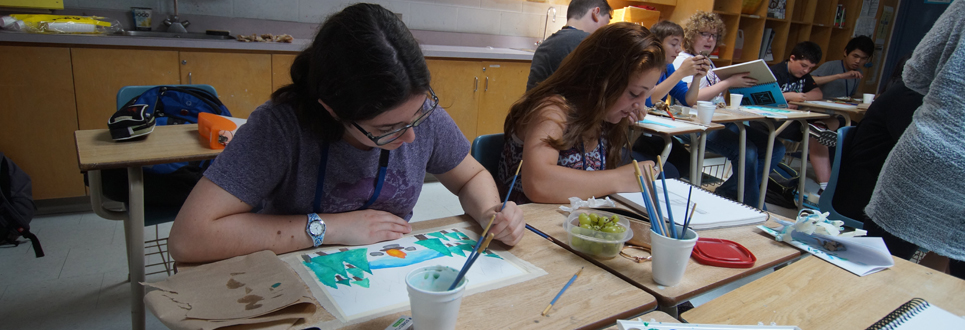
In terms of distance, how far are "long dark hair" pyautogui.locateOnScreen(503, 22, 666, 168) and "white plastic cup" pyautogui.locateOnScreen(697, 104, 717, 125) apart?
1.41 metres

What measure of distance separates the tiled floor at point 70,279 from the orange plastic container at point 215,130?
0.66m

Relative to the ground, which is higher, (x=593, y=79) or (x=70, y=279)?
(x=593, y=79)

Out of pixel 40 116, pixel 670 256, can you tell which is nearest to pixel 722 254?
pixel 670 256

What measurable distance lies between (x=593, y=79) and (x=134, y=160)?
4.25 ft

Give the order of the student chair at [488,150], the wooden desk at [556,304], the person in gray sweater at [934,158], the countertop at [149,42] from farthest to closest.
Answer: the countertop at [149,42] → the student chair at [488,150] → the person in gray sweater at [934,158] → the wooden desk at [556,304]

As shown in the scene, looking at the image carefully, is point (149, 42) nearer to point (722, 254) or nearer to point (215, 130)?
point (215, 130)

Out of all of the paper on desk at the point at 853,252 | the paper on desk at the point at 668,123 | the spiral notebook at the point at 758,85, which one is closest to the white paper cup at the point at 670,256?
the paper on desk at the point at 853,252

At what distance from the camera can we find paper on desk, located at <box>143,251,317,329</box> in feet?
2.24

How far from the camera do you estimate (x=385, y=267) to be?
898mm

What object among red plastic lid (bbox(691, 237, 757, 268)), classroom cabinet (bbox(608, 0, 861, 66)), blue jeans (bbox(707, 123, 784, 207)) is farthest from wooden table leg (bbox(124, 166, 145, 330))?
classroom cabinet (bbox(608, 0, 861, 66))

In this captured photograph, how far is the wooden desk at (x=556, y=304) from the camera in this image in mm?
739

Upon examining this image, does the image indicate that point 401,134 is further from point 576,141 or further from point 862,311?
point 862,311

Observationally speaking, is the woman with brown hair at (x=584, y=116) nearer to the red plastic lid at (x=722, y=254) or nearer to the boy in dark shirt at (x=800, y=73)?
the red plastic lid at (x=722, y=254)

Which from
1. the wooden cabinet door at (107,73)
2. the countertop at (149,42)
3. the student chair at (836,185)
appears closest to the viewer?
the student chair at (836,185)
